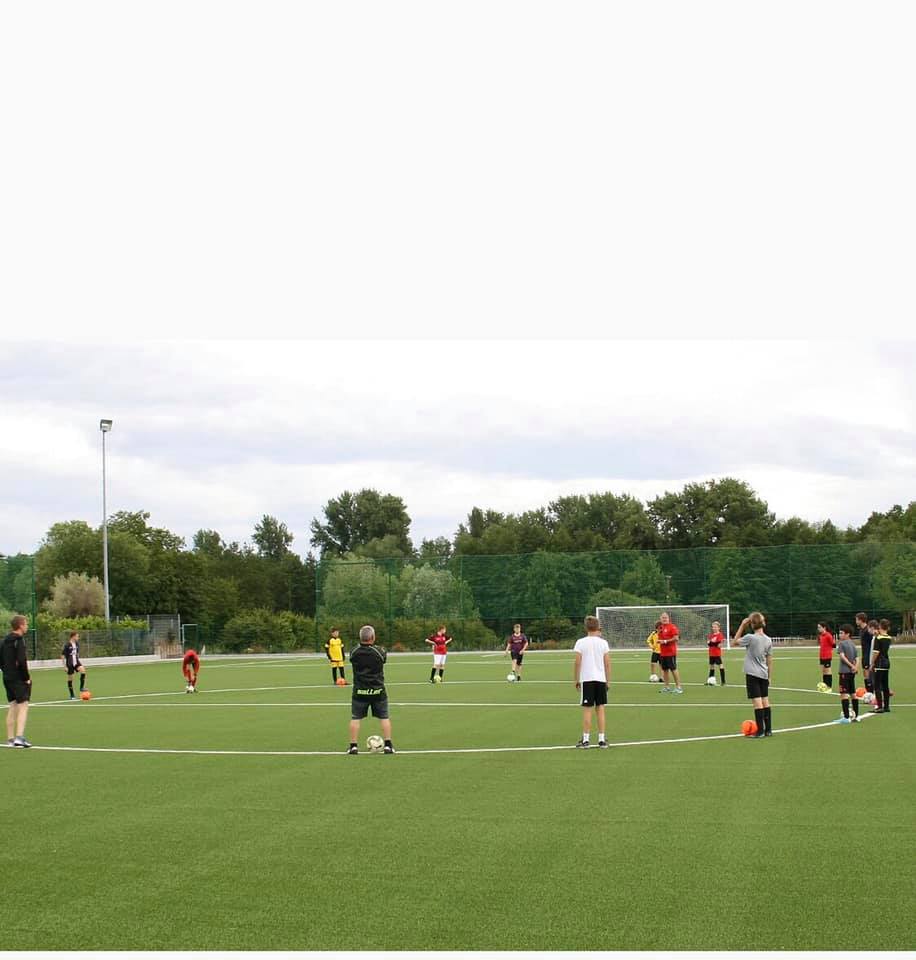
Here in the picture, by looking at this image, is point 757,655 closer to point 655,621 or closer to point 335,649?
point 335,649

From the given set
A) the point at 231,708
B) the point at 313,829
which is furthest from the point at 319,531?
the point at 313,829

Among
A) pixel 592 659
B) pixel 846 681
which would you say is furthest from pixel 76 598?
pixel 592 659

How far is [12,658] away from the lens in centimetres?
1753

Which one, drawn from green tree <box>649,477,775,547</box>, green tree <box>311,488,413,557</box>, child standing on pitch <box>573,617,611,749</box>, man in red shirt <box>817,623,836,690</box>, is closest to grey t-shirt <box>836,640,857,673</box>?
child standing on pitch <box>573,617,611,749</box>

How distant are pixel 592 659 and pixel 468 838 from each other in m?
6.93

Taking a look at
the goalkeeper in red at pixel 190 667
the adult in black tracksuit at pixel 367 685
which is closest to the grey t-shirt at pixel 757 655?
the adult in black tracksuit at pixel 367 685

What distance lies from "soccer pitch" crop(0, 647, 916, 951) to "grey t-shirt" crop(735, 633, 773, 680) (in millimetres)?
1094

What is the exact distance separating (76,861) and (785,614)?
5575 cm

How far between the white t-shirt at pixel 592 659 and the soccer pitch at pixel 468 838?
1022 millimetres

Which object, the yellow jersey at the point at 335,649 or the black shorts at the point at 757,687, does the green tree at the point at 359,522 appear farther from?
the black shorts at the point at 757,687

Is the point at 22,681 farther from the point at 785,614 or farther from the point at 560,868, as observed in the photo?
the point at 785,614

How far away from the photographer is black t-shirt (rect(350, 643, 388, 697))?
15781mm

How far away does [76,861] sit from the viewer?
9.09 meters

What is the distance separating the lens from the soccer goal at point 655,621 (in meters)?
59.7
